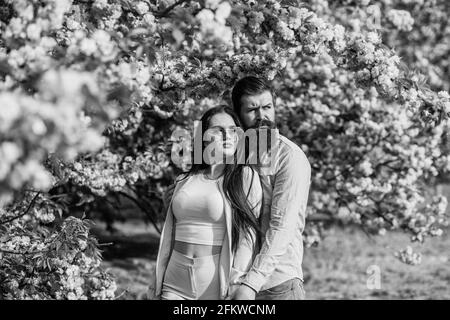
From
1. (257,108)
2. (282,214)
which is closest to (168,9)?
(257,108)

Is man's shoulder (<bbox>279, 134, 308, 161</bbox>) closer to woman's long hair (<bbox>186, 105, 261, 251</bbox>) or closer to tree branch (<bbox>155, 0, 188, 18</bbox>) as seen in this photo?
woman's long hair (<bbox>186, 105, 261, 251</bbox>)

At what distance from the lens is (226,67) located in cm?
461

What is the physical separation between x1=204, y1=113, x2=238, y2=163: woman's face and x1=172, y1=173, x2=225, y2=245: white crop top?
17 centimetres

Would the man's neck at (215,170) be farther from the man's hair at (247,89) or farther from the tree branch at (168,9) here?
the tree branch at (168,9)

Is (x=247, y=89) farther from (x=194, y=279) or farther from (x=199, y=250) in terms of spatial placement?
(x=194, y=279)

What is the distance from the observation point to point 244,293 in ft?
11.0

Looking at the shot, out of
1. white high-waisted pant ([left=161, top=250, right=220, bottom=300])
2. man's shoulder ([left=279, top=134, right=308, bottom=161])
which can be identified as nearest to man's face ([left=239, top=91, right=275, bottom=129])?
man's shoulder ([left=279, top=134, right=308, bottom=161])

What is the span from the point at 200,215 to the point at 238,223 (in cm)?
19

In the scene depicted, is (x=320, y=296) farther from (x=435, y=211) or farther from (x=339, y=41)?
(x=339, y=41)

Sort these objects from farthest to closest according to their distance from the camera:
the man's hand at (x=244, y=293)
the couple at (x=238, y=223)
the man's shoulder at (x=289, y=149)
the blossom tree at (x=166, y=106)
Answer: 1. the man's shoulder at (x=289, y=149)
2. the couple at (x=238, y=223)
3. the man's hand at (x=244, y=293)
4. the blossom tree at (x=166, y=106)

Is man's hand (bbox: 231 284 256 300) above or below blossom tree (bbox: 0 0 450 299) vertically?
below

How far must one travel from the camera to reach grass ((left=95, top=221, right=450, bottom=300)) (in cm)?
930

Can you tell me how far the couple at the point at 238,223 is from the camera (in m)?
3.46

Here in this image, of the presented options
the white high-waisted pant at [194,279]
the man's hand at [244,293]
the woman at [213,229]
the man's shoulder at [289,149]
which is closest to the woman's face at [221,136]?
the woman at [213,229]
